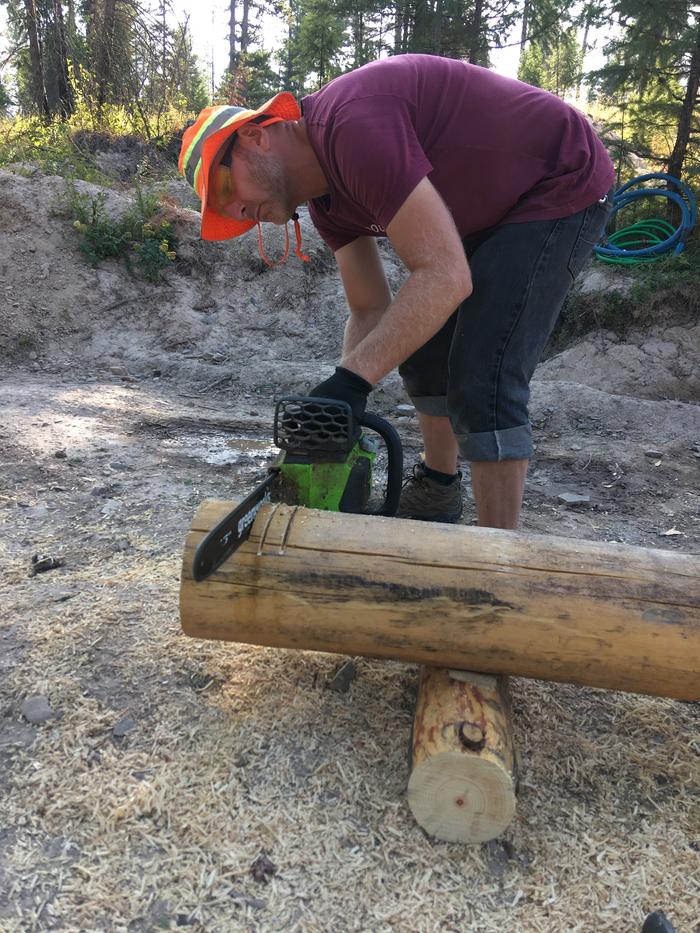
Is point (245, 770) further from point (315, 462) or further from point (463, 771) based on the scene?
point (315, 462)

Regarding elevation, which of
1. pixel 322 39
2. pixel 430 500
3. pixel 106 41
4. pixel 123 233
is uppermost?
pixel 322 39

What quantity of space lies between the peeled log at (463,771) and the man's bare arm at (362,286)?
5.31 feet

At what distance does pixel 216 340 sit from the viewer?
24.1ft

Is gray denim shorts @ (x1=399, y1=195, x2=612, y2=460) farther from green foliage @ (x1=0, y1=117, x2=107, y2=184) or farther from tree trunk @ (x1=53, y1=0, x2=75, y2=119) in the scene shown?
tree trunk @ (x1=53, y1=0, x2=75, y2=119)

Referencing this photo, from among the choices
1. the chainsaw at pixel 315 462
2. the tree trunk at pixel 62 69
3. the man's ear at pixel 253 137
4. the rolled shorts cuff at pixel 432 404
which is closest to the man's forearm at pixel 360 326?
the rolled shorts cuff at pixel 432 404

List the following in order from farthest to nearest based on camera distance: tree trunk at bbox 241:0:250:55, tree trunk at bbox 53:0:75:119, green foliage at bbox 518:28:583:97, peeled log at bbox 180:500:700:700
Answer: tree trunk at bbox 241:0:250:55 < green foliage at bbox 518:28:583:97 < tree trunk at bbox 53:0:75:119 < peeled log at bbox 180:500:700:700

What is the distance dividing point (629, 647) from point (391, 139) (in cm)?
158

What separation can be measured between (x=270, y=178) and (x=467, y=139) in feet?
2.20

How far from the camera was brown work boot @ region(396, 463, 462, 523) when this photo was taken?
3166 mm

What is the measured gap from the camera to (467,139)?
216 centimetres

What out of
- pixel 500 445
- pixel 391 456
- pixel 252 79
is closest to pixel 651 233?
pixel 500 445

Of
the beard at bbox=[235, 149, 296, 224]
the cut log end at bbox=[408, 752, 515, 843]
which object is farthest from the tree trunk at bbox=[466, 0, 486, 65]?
the cut log end at bbox=[408, 752, 515, 843]

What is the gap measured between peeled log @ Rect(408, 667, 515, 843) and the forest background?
8409mm

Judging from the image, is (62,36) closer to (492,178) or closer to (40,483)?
(40,483)
